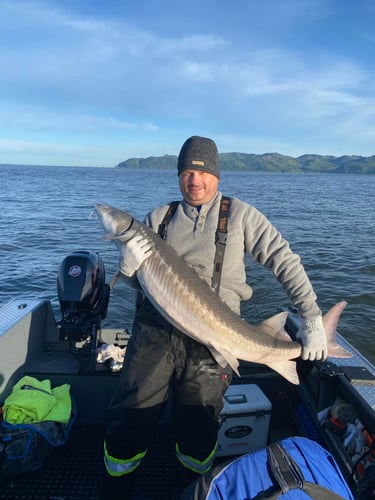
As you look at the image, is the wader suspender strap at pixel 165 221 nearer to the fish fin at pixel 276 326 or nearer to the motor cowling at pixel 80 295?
the fish fin at pixel 276 326

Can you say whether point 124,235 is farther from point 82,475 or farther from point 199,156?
point 82,475

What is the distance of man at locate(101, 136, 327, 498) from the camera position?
11.1 ft

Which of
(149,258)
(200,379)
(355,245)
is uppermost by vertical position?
(149,258)

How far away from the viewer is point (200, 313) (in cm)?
346

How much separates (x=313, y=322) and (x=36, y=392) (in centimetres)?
288

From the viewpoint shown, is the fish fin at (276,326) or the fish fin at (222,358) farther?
the fish fin at (276,326)

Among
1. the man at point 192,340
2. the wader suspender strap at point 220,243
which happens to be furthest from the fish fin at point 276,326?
the wader suspender strap at point 220,243

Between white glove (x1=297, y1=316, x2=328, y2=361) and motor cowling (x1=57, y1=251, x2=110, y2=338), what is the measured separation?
103 inches

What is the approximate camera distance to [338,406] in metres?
4.02

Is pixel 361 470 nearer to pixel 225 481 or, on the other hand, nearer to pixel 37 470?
pixel 225 481

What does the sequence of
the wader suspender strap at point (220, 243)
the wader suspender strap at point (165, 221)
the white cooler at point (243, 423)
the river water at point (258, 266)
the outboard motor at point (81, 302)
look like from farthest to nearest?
the river water at point (258, 266) < the outboard motor at point (81, 302) < the white cooler at point (243, 423) < the wader suspender strap at point (165, 221) < the wader suspender strap at point (220, 243)

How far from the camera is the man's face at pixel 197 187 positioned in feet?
12.2

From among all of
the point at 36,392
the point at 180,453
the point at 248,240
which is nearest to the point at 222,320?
the point at 248,240

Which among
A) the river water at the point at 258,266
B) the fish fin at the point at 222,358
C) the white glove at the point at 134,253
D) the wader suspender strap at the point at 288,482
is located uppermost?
the white glove at the point at 134,253
